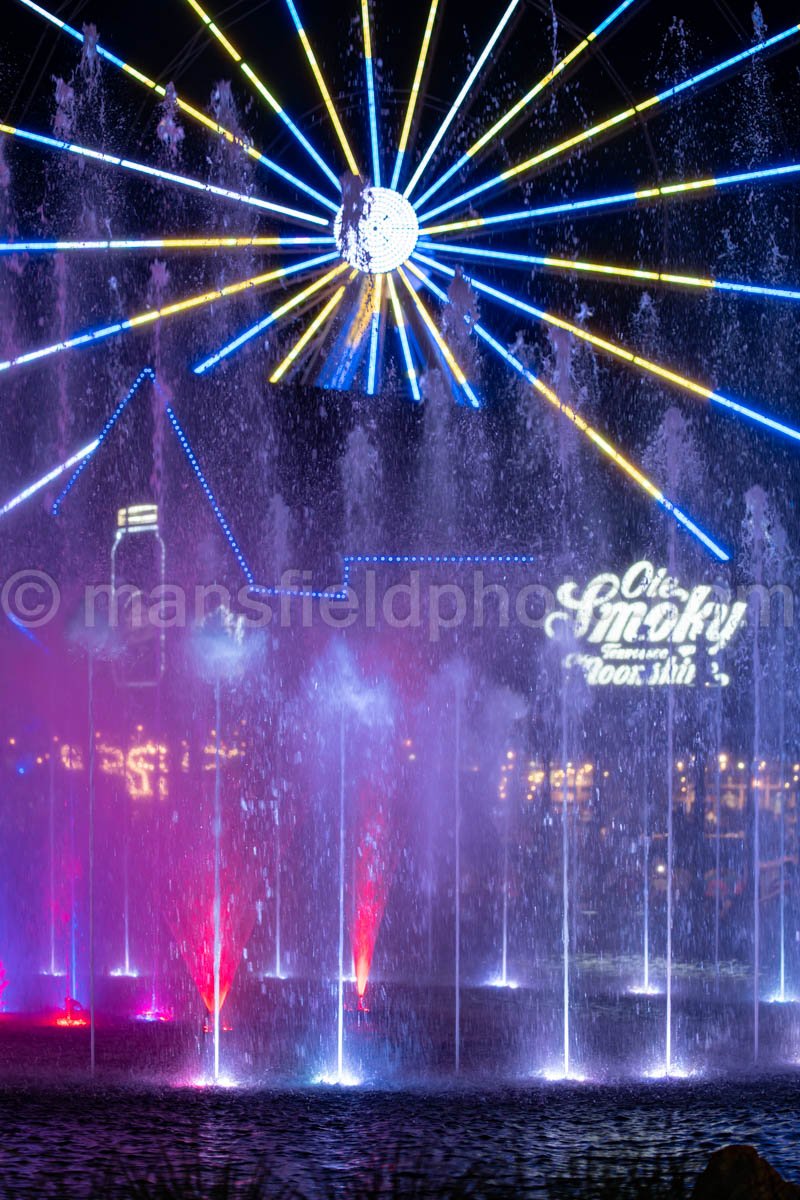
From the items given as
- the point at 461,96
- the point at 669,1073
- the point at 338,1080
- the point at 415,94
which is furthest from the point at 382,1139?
the point at 415,94

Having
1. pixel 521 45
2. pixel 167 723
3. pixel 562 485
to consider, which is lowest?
pixel 167 723

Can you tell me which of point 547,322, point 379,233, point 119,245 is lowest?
point 547,322

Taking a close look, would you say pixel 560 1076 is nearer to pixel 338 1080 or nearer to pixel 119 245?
pixel 338 1080

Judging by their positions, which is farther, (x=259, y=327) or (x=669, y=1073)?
(x=259, y=327)

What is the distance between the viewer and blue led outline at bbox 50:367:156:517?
20.9 meters

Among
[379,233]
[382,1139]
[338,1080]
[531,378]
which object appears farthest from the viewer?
[531,378]

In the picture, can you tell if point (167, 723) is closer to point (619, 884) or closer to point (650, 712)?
point (619, 884)

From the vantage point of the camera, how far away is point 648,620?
88.1ft

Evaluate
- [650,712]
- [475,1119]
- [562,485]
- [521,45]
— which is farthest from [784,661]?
[475,1119]

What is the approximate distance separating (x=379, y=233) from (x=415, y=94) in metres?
1.70

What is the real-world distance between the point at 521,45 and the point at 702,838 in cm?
1389

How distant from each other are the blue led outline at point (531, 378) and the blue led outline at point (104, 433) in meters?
4.38

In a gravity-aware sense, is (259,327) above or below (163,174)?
below

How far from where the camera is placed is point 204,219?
704 inches
